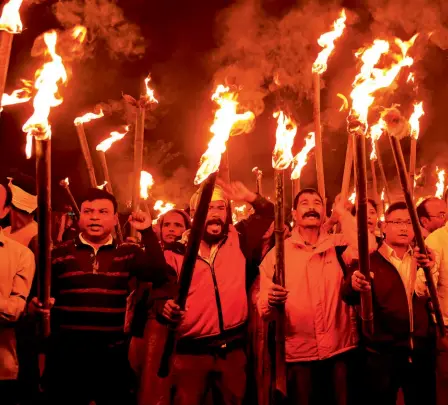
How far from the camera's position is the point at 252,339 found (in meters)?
4.68

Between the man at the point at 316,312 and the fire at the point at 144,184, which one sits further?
the fire at the point at 144,184

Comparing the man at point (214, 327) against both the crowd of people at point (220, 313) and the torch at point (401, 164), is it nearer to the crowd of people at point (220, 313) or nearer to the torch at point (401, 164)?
the crowd of people at point (220, 313)

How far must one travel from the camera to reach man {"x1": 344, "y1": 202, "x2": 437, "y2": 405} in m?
4.01

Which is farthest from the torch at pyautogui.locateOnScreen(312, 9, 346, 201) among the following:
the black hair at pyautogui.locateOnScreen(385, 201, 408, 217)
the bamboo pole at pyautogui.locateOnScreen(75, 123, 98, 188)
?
the bamboo pole at pyautogui.locateOnScreen(75, 123, 98, 188)

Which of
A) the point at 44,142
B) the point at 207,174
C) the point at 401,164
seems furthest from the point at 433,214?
the point at 44,142

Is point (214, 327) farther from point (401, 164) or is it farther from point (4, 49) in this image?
point (4, 49)

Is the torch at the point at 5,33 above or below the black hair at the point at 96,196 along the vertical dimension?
above

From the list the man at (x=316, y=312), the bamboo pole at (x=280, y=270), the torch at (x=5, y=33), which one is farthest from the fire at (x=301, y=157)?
the torch at (x=5, y=33)


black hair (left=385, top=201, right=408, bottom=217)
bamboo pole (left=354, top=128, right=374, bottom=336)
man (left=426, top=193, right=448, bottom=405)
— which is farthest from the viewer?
black hair (left=385, top=201, right=408, bottom=217)

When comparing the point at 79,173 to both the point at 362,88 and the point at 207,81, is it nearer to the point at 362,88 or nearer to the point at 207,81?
the point at 207,81

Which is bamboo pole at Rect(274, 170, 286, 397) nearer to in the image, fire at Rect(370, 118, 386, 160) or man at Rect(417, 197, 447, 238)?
fire at Rect(370, 118, 386, 160)

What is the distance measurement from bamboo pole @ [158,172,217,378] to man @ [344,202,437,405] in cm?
129

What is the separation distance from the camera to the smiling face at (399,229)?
14.6 feet

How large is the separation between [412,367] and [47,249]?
114 inches
